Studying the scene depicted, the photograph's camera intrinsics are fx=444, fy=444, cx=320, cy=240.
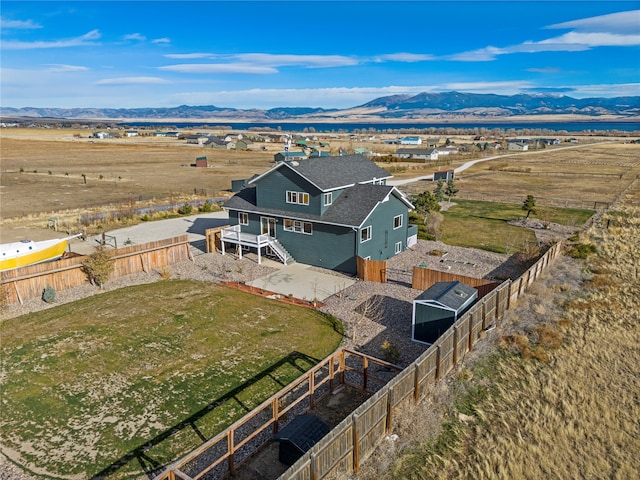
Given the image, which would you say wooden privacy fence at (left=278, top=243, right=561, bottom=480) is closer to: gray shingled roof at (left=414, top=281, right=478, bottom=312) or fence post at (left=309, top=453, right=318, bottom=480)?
fence post at (left=309, top=453, right=318, bottom=480)

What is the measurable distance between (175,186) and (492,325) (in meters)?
56.3

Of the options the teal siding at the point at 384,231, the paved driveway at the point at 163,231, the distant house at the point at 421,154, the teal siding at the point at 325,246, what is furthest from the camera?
the distant house at the point at 421,154

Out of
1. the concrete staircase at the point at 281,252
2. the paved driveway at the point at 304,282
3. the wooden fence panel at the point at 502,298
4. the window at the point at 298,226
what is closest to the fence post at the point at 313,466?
the wooden fence panel at the point at 502,298

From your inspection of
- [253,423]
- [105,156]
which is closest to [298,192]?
[253,423]

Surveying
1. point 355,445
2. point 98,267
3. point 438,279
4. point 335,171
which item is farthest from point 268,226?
point 355,445

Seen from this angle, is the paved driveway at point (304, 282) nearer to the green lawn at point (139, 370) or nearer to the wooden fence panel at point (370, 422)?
the green lawn at point (139, 370)

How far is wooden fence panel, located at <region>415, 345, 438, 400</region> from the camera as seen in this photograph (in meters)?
14.3

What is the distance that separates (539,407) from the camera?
14.5m

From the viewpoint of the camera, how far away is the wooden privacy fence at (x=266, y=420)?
38.1 ft

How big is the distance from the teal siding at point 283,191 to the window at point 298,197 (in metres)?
0.21

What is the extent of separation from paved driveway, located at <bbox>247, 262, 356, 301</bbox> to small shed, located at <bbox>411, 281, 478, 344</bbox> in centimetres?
662

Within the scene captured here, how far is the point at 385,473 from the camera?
11.8 m

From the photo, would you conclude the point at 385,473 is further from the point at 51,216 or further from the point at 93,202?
the point at 93,202

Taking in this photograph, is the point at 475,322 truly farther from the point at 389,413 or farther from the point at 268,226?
the point at 268,226
